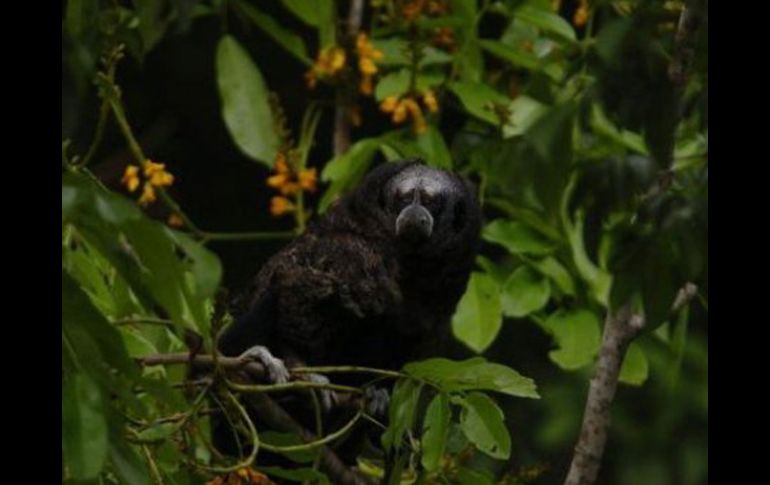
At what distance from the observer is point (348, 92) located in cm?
325

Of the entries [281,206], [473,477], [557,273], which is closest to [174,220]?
[281,206]

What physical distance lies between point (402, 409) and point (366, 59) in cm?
126

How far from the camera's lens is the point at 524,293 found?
3025 millimetres

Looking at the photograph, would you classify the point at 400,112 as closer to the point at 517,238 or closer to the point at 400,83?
the point at 400,83

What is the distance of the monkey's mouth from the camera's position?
2438 mm

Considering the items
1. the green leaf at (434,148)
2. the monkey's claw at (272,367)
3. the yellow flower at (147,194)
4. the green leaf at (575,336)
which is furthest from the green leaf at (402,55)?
the monkey's claw at (272,367)

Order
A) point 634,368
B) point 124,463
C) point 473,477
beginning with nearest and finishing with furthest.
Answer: point 124,463, point 473,477, point 634,368

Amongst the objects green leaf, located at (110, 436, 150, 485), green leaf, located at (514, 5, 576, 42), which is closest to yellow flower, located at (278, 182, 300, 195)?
green leaf, located at (514, 5, 576, 42)

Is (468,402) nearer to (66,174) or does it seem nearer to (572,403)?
(66,174)

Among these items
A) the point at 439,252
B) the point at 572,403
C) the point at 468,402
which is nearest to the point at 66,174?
the point at 468,402

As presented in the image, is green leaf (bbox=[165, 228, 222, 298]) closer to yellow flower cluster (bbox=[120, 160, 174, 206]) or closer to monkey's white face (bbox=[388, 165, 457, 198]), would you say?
yellow flower cluster (bbox=[120, 160, 174, 206])

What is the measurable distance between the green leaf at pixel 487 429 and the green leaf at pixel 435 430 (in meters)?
0.03

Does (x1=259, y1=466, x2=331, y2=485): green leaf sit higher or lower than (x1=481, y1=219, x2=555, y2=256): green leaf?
higher

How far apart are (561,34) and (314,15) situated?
0.40 meters
